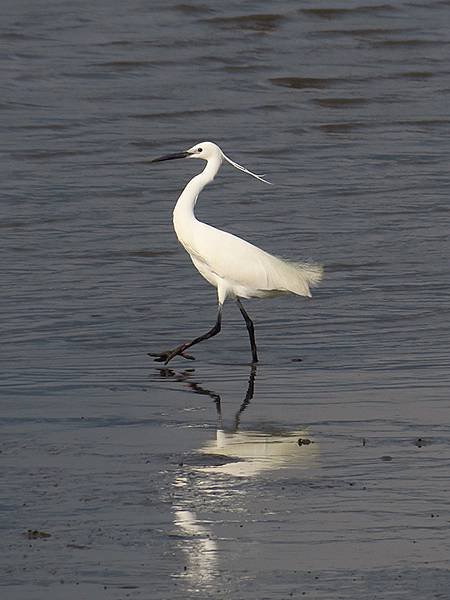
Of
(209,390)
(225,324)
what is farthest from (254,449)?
(225,324)

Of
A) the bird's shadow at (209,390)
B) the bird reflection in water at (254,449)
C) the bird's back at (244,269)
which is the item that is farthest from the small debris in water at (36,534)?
the bird's back at (244,269)

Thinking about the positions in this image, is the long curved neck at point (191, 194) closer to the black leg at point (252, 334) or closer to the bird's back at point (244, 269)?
the bird's back at point (244, 269)

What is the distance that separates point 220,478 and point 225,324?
4148 millimetres

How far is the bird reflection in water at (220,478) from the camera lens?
557 cm

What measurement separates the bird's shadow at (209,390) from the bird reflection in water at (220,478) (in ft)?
0.03

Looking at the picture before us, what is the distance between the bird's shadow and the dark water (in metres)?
0.03

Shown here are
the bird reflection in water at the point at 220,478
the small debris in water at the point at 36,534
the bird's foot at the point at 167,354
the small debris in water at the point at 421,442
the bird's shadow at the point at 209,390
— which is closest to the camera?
the bird reflection in water at the point at 220,478

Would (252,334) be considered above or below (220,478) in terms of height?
below

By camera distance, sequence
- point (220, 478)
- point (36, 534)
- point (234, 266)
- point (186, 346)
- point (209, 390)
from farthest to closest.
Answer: point (234, 266) < point (186, 346) < point (209, 390) < point (220, 478) < point (36, 534)

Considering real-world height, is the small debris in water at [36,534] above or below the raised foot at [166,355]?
above

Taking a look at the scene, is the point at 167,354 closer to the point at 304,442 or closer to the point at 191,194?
the point at 191,194

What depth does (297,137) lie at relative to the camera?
56.9ft

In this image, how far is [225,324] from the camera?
1059 centimetres

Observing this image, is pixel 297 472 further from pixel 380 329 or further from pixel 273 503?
pixel 380 329
